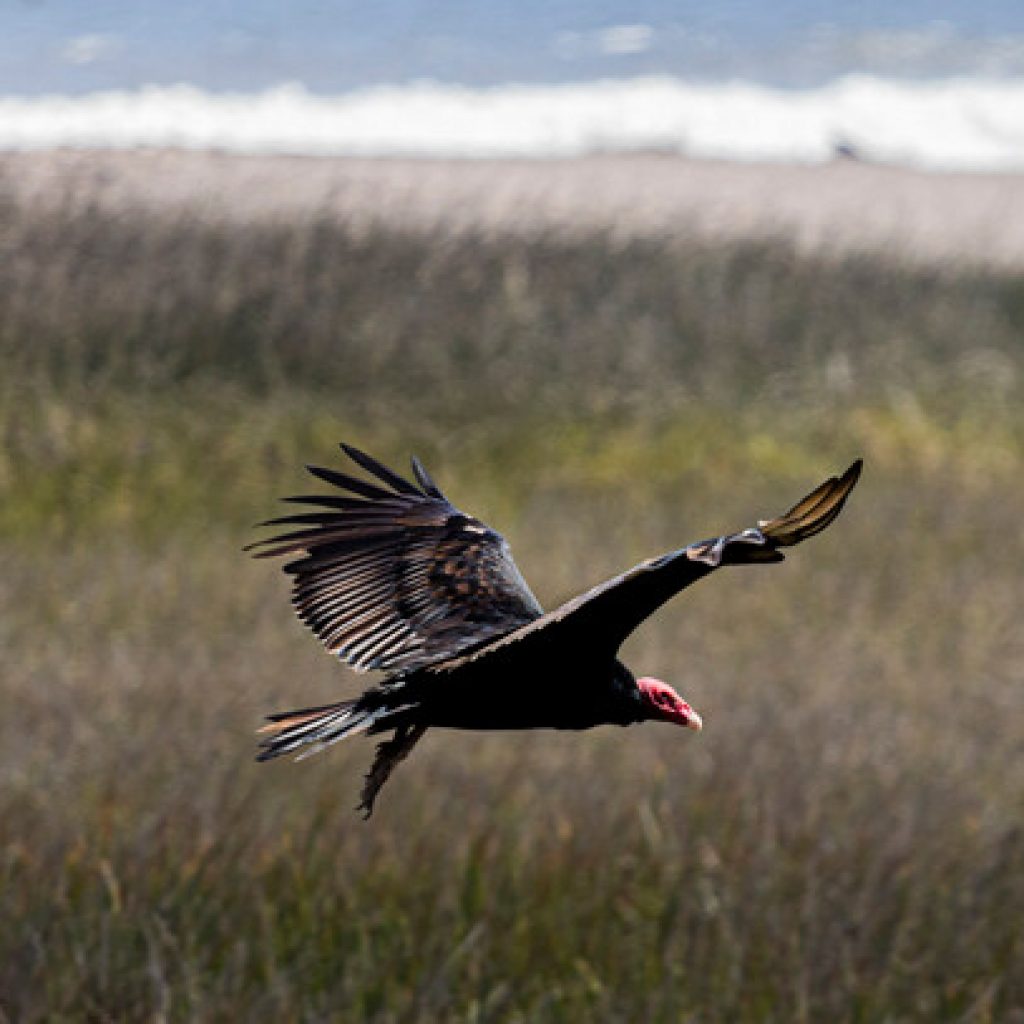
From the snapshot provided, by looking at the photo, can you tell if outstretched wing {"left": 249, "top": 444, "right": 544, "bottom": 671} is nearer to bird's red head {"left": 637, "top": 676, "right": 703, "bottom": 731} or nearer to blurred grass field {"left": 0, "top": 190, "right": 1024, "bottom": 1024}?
bird's red head {"left": 637, "top": 676, "right": 703, "bottom": 731}

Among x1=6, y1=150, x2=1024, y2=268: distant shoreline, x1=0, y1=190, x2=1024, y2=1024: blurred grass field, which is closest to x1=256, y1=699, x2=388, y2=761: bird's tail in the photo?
x1=0, y1=190, x2=1024, y2=1024: blurred grass field

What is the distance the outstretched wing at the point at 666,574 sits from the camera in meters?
0.97

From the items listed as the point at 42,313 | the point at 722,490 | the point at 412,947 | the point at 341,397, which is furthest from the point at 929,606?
the point at 42,313

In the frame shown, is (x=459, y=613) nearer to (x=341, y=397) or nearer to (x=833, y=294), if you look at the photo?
(x=341, y=397)

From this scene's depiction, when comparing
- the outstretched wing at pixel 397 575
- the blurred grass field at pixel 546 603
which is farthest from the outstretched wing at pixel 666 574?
the blurred grass field at pixel 546 603

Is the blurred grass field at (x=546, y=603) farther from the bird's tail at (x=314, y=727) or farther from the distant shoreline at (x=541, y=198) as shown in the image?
the bird's tail at (x=314, y=727)

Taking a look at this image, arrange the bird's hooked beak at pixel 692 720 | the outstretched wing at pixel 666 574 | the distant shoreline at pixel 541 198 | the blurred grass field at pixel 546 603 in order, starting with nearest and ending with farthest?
the outstretched wing at pixel 666 574 → the bird's hooked beak at pixel 692 720 → the blurred grass field at pixel 546 603 → the distant shoreline at pixel 541 198

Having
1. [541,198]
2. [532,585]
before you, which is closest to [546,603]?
[532,585]

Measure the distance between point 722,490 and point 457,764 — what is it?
3157 mm

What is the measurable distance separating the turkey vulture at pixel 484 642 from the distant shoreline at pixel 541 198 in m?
7.44

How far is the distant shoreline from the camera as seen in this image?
29.1ft

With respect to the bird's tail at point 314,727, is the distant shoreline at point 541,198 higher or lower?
higher

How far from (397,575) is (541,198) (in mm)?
9108

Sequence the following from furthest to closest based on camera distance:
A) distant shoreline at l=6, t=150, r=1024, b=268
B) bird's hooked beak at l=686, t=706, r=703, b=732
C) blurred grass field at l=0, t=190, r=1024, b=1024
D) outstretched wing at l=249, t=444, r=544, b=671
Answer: distant shoreline at l=6, t=150, r=1024, b=268 → blurred grass field at l=0, t=190, r=1024, b=1024 → outstretched wing at l=249, t=444, r=544, b=671 → bird's hooked beak at l=686, t=706, r=703, b=732
